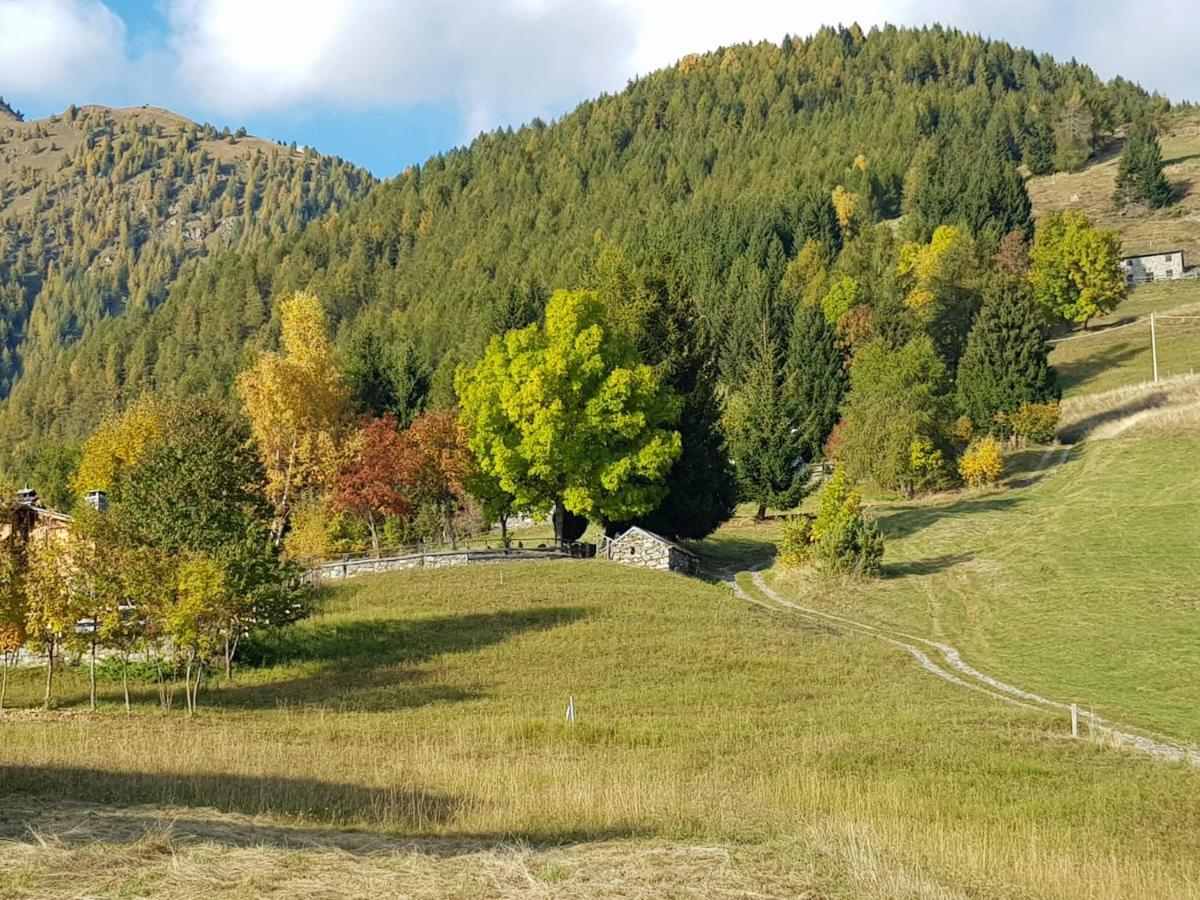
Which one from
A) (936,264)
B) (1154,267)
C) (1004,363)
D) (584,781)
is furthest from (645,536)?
(1154,267)

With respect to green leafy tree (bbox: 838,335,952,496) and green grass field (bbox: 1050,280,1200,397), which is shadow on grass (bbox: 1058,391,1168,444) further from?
green leafy tree (bbox: 838,335,952,496)

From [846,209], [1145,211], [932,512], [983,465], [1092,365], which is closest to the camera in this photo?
[932,512]

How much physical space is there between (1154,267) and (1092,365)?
38354 millimetres

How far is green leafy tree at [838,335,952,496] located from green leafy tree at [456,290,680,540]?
20893 millimetres

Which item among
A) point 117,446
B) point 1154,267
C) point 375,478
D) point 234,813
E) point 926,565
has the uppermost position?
point 1154,267

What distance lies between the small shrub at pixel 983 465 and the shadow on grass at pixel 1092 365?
2338 cm

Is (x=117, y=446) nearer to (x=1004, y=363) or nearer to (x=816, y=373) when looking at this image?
(x=816, y=373)

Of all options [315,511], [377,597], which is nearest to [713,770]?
[377,597]

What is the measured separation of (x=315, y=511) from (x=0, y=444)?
143587mm

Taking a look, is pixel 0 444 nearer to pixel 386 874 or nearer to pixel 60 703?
pixel 60 703

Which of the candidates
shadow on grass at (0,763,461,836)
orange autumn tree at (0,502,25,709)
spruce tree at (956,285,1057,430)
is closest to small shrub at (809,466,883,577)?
spruce tree at (956,285,1057,430)

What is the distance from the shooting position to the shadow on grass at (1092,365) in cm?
9615

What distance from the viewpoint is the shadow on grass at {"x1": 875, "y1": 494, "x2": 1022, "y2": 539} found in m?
67.4

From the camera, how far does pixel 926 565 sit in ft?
192
